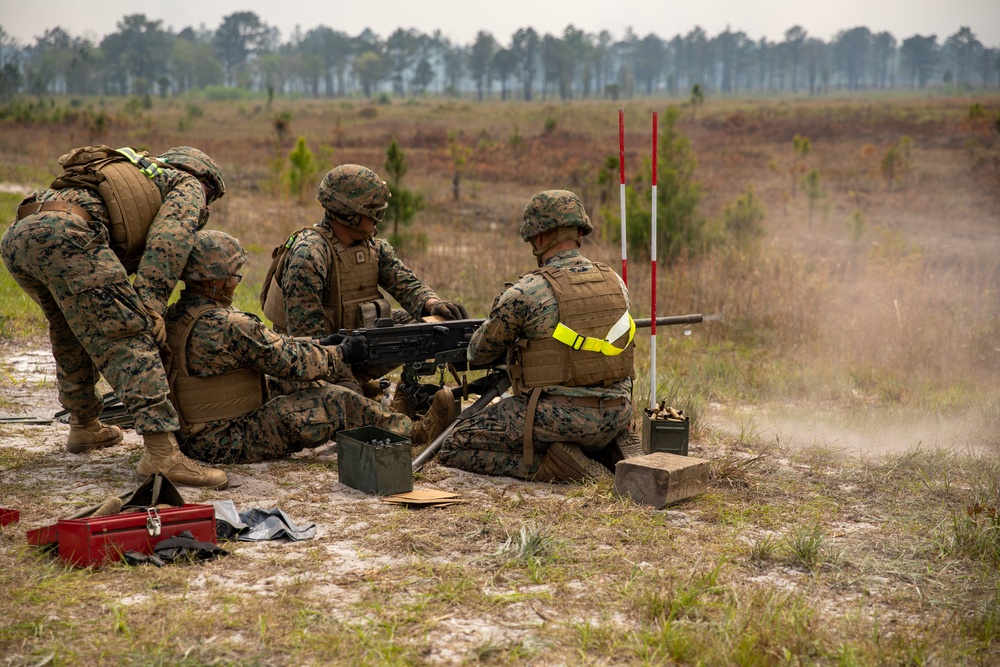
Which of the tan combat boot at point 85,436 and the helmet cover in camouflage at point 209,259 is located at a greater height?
the helmet cover in camouflage at point 209,259

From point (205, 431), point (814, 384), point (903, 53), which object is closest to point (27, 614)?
point (205, 431)

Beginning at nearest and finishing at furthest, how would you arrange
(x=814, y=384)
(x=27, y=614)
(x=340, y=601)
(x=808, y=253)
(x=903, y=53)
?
1. (x=27, y=614)
2. (x=340, y=601)
3. (x=814, y=384)
4. (x=808, y=253)
5. (x=903, y=53)

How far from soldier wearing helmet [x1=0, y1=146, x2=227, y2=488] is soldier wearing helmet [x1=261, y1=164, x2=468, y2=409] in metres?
1.02

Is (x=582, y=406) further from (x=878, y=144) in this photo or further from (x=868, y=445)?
(x=878, y=144)

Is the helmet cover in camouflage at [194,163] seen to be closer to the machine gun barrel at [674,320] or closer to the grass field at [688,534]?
the grass field at [688,534]

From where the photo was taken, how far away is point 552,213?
18.1ft

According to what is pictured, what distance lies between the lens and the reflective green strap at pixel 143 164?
537 cm

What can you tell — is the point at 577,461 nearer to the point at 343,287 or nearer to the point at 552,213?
the point at 552,213

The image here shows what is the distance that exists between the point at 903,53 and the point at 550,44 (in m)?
58.8

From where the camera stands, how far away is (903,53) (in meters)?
142

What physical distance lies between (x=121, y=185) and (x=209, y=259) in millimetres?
637

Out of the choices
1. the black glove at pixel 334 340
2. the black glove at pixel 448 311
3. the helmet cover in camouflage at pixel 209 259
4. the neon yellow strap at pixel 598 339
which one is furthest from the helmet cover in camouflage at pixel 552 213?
the helmet cover in camouflage at pixel 209 259

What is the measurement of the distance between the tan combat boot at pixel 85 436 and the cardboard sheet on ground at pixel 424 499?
2118 mm

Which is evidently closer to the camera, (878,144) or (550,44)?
(878,144)
